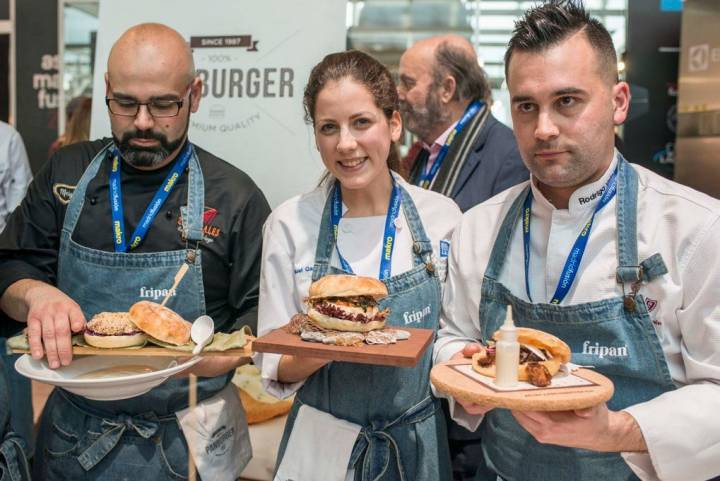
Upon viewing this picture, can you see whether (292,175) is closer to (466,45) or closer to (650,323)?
(466,45)

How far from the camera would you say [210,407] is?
6.72 ft

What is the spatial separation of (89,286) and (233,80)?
1268 mm

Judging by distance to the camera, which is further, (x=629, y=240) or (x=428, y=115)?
(x=428, y=115)

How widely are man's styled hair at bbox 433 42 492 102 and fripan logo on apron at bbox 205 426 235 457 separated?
2177 mm

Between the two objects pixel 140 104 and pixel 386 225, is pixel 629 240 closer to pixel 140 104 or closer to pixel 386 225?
pixel 386 225

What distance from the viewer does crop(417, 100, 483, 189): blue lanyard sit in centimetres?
328

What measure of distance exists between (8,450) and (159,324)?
1.88ft

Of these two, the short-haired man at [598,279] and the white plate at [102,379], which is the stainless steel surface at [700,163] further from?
the white plate at [102,379]

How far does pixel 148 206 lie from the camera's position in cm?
211

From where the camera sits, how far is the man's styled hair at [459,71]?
3.58 meters

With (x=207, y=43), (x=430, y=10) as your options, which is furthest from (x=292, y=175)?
(x=430, y=10)

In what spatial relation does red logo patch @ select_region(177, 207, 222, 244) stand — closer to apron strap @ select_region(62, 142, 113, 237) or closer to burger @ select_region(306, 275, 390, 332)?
apron strap @ select_region(62, 142, 113, 237)

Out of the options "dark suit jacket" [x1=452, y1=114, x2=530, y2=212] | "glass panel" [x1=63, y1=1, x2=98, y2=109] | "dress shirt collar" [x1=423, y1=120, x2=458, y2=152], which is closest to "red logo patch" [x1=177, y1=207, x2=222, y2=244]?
"dark suit jacket" [x1=452, y1=114, x2=530, y2=212]

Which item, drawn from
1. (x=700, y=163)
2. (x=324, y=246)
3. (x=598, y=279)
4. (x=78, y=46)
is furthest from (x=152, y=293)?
(x=78, y=46)
